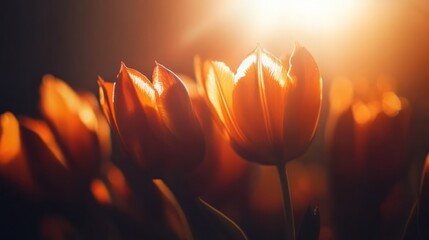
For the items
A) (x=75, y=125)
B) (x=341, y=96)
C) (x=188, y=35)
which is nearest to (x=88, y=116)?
(x=75, y=125)

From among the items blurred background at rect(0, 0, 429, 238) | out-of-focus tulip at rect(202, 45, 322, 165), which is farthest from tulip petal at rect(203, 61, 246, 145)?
blurred background at rect(0, 0, 429, 238)

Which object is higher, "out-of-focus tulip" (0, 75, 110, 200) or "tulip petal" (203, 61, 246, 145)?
"tulip petal" (203, 61, 246, 145)

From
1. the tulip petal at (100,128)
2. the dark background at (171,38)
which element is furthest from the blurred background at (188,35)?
the tulip petal at (100,128)

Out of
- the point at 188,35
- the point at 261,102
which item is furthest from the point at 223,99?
the point at 188,35

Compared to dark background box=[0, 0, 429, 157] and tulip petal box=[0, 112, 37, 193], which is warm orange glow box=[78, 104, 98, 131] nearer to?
tulip petal box=[0, 112, 37, 193]

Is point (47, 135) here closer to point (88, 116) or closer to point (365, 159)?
point (88, 116)

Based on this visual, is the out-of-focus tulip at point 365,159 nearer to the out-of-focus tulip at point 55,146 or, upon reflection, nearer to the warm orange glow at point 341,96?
the warm orange glow at point 341,96

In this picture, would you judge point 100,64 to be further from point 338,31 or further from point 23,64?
point 338,31

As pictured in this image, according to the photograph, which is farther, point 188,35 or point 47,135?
point 188,35
